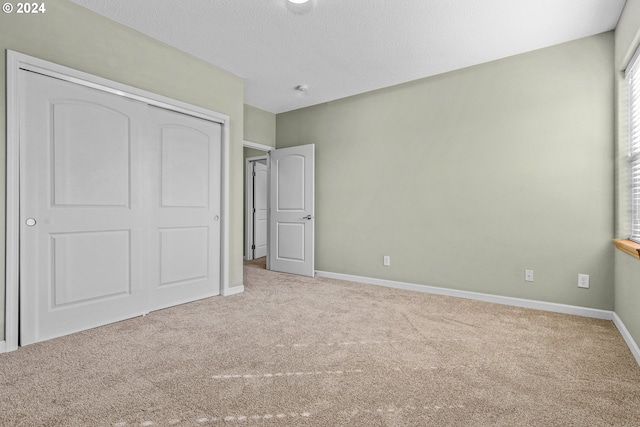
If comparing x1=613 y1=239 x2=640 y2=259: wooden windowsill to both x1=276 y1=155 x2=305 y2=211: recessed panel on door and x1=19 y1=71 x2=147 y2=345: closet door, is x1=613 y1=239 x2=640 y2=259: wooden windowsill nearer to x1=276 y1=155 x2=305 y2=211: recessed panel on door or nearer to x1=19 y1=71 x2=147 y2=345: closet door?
x1=276 y1=155 x2=305 y2=211: recessed panel on door

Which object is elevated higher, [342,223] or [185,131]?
[185,131]

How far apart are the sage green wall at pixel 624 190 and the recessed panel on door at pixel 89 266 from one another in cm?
388

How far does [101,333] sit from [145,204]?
3.70 ft

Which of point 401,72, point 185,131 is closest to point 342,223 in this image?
point 401,72

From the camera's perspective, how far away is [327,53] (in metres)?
3.34

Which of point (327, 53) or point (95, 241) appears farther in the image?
point (327, 53)

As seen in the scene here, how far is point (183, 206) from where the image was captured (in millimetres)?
3393

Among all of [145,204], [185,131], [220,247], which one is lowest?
[220,247]

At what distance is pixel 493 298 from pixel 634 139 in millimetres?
1848

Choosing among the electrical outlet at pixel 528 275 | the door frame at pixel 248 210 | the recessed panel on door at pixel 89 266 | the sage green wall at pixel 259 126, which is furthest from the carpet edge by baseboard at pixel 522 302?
the recessed panel on door at pixel 89 266

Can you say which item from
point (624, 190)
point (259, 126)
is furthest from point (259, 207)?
point (624, 190)

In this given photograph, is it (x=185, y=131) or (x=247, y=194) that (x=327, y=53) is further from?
(x=247, y=194)

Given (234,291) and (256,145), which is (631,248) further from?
(256,145)

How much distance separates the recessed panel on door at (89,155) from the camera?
2.49 meters
